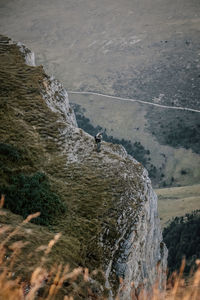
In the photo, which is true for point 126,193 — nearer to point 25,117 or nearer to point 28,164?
point 28,164

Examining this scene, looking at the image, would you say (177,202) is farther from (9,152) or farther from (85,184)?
(9,152)

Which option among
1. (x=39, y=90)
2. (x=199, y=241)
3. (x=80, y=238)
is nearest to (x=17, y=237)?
(x=80, y=238)

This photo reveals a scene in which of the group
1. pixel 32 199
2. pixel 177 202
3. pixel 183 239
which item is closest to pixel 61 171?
pixel 32 199

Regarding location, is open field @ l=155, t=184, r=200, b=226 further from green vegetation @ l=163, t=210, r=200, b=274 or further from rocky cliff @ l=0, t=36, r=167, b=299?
rocky cliff @ l=0, t=36, r=167, b=299

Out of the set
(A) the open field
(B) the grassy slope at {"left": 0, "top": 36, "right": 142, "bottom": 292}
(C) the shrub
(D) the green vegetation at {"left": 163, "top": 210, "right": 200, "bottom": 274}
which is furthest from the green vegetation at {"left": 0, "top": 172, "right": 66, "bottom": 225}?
(A) the open field

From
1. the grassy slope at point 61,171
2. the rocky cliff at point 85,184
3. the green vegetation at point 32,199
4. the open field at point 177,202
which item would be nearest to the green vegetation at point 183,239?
the open field at point 177,202
